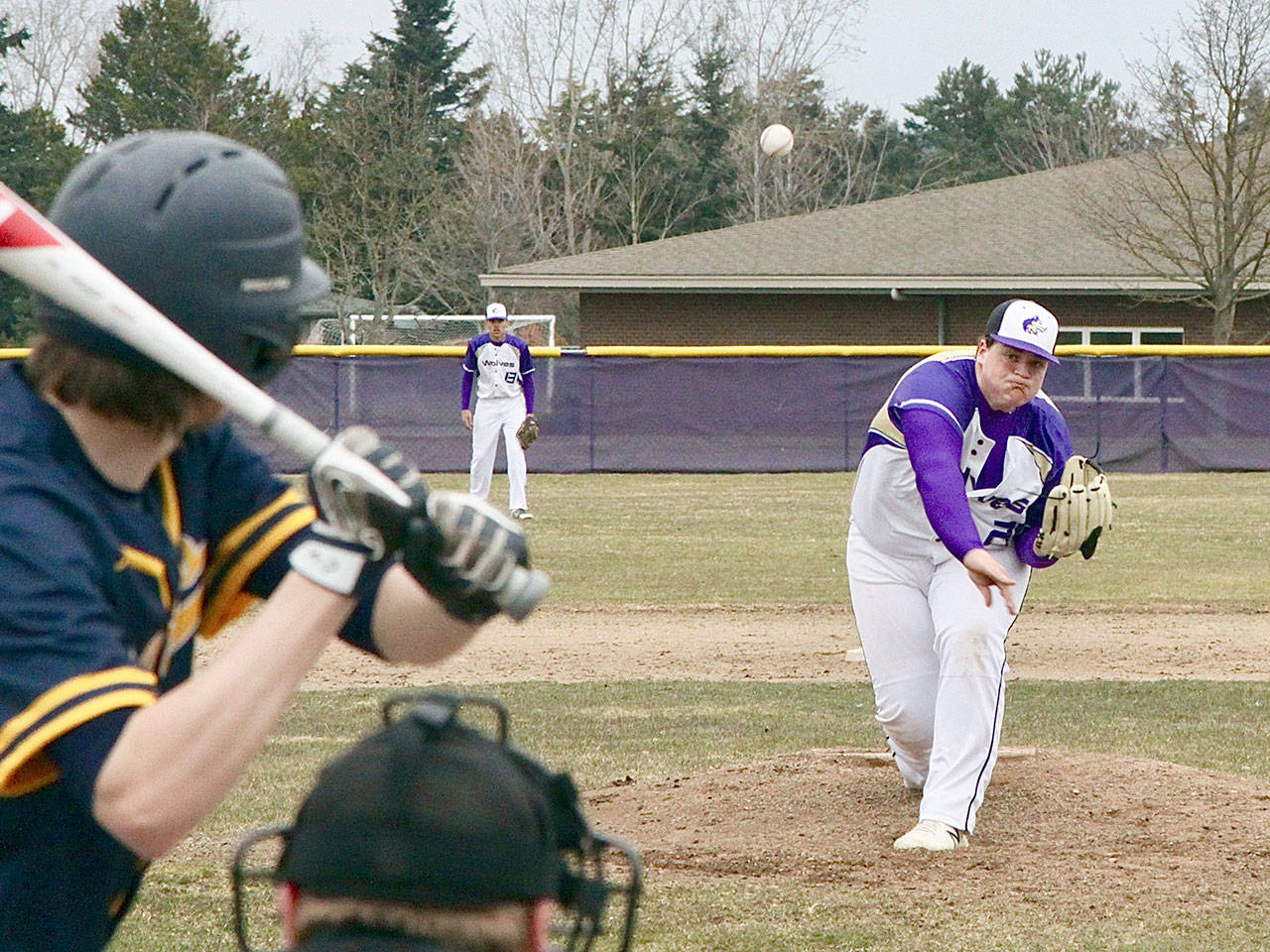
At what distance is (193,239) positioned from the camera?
2076 mm

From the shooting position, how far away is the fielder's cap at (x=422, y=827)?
1.47 metres

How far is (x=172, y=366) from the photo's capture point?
1928 mm

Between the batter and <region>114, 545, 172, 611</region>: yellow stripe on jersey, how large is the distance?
12.2 feet

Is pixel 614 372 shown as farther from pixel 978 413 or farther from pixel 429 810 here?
pixel 429 810

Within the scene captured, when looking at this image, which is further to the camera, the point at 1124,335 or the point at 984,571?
the point at 1124,335

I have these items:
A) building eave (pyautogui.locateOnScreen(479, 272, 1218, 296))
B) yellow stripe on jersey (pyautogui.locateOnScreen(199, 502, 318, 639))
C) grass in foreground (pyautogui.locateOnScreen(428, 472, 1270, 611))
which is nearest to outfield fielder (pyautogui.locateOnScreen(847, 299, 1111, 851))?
yellow stripe on jersey (pyautogui.locateOnScreen(199, 502, 318, 639))

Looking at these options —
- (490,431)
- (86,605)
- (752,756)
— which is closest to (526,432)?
(490,431)

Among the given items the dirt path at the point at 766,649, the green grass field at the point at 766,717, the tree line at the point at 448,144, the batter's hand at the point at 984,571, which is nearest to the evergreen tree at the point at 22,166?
the tree line at the point at 448,144

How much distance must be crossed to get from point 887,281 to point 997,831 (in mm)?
23648

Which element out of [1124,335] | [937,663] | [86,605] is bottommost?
[937,663]

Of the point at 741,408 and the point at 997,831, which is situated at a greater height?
the point at 741,408

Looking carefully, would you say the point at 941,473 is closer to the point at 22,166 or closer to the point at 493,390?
the point at 493,390

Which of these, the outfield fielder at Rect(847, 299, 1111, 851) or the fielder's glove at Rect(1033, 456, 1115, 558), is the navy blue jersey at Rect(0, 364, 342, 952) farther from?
the fielder's glove at Rect(1033, 456, 1115, 558)

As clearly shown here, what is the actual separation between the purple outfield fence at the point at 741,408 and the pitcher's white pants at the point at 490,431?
5.54 meters
